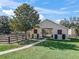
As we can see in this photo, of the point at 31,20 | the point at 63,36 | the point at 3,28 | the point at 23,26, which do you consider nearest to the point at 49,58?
the point at 23,26

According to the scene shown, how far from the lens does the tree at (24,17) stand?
35.9 m

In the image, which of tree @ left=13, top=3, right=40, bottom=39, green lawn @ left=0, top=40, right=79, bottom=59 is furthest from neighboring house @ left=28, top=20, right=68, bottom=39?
green lawn @ left=0, top=40, right=79, bottom=59

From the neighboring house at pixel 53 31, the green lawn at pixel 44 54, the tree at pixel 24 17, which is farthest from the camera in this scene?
the neighboring house at pixel 53 31

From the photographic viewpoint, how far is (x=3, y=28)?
220 feet

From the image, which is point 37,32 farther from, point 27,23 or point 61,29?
point 27,23

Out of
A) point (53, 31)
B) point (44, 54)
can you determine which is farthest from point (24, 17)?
point (44, 54)

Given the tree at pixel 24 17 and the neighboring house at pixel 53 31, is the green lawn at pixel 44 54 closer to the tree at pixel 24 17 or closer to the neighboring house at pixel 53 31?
the tree at pixel 24 17

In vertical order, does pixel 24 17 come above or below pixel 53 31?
above

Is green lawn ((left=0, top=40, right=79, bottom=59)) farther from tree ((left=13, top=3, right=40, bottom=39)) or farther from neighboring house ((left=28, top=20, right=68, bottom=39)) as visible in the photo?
neighboring house ((left=28, top=20, right=68, bottom=39))

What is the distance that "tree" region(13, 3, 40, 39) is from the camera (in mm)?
35906

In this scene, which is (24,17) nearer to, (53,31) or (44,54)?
(53,31)

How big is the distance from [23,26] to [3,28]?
32.1 metres

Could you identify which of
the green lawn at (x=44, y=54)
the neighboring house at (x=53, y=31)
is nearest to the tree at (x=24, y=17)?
the neighboring house at (x=53, y=31)

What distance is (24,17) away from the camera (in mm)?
37125
